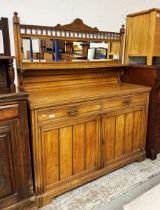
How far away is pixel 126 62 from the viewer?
2.60 metres

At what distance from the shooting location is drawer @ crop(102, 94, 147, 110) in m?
1.96

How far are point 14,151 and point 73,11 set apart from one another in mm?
1501

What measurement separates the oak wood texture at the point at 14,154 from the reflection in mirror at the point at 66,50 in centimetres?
63

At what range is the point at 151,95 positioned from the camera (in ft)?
7.55

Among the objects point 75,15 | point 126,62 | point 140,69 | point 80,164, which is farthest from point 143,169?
point 75,15

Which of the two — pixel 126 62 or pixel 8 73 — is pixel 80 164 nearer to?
pixel 8 73

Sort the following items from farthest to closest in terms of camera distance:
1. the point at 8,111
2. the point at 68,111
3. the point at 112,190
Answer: the point at 112,190
the point at 68,111
the point at 8,111

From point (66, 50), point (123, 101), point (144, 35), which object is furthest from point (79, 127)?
point (144, 35)

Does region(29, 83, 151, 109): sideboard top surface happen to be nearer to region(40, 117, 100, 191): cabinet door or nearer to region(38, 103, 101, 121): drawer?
region(38, 103, 101, 121): drawer

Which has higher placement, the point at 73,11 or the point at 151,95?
the point at 73,11

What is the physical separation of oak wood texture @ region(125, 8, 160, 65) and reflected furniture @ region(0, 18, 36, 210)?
5.18 ft

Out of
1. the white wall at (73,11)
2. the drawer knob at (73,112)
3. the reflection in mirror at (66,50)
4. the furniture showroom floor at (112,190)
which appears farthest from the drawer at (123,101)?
the white wall at (73,11)

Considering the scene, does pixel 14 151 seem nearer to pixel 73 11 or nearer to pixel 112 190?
pixel 112 190

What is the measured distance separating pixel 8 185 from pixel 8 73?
886mm
